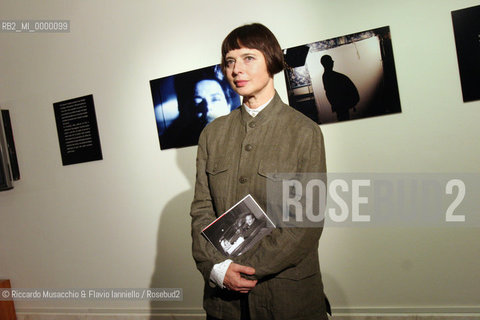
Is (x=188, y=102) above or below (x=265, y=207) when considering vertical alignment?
above

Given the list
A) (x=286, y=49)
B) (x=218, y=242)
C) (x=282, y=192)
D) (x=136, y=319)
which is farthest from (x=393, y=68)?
(x=136, y=319)

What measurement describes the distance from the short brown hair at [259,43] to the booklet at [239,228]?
0.59m

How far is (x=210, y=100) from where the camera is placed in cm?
291

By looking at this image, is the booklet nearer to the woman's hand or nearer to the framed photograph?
the woman's hand

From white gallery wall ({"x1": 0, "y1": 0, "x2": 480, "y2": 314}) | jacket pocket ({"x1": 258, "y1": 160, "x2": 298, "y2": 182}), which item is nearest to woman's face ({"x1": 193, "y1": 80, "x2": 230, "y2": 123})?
white gallery wall ({"x1": 0, "y1": 0, "x2": 480, "y2": 314})

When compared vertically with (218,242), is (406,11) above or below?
above

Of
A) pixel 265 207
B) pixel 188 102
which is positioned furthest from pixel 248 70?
pixel 188 102

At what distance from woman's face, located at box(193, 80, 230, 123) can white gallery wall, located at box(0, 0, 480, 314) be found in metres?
0.19

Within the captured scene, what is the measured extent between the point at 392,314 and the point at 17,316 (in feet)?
12.0

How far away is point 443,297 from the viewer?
2498mm

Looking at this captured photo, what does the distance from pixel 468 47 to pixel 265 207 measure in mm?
1738

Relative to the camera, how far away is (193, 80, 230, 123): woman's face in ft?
9.45

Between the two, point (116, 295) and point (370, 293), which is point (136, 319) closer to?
point (116, 295)

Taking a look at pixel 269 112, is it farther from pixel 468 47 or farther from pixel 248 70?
pixel 468 47
